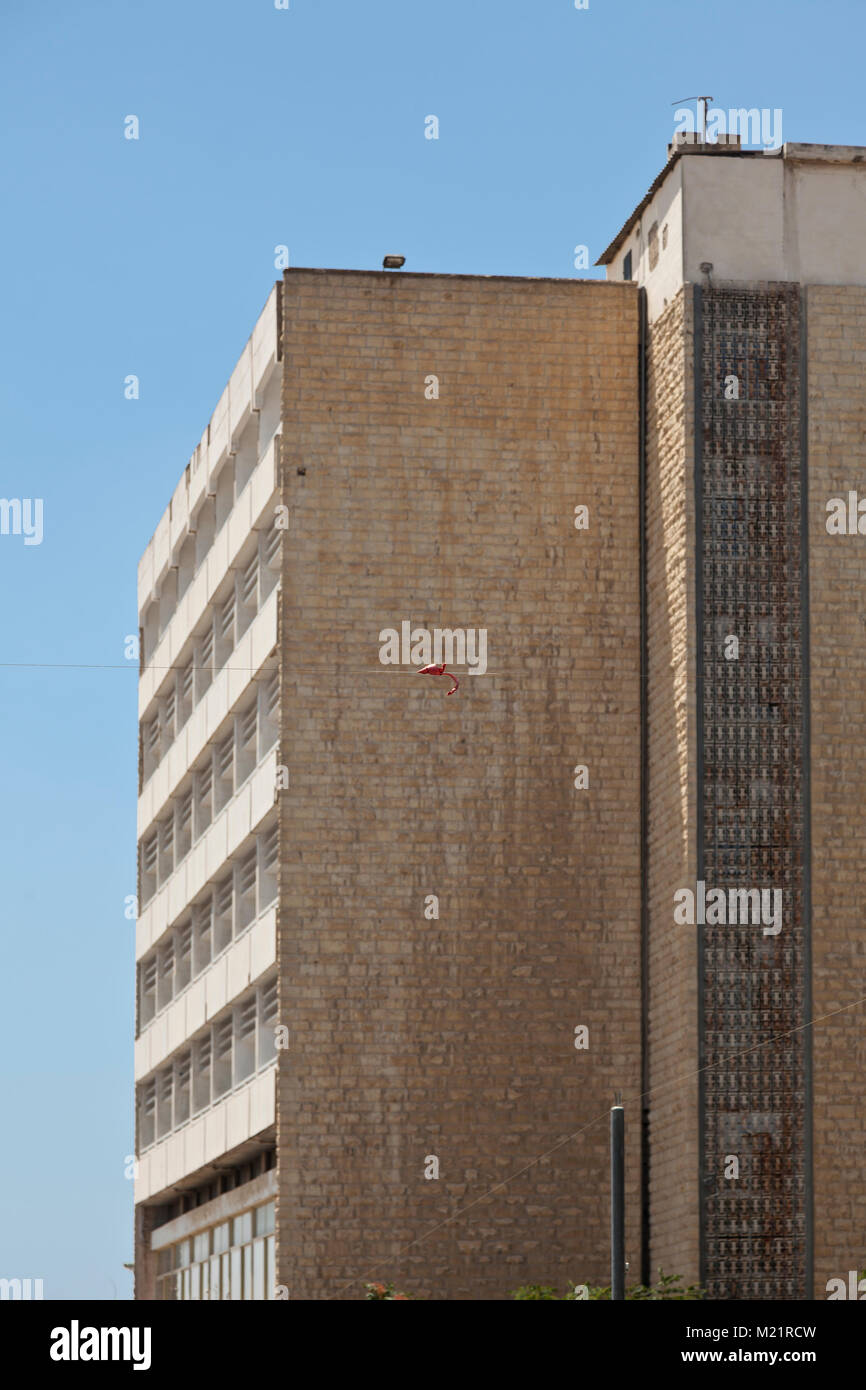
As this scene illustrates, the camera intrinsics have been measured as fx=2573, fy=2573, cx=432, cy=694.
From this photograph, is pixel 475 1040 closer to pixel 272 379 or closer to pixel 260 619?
pixel 260 619

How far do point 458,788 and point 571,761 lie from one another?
1623 mm

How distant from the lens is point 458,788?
116 ft

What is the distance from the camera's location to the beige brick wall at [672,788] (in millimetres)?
33000

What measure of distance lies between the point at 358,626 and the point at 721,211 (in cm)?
751

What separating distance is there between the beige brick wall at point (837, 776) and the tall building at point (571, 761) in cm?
5

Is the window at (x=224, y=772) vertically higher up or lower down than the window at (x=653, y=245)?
lower down

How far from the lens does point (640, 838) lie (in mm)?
35438

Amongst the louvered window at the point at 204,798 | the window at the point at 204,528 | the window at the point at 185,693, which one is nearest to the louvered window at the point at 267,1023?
the louvered window at the point at 204,798

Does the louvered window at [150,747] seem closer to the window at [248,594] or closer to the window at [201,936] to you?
the window at [201,936]

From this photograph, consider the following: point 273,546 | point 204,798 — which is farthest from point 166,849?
point 273,546

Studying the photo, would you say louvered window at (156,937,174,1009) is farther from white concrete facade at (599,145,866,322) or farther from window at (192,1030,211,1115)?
white concrete facade at (599,145,866,322)
